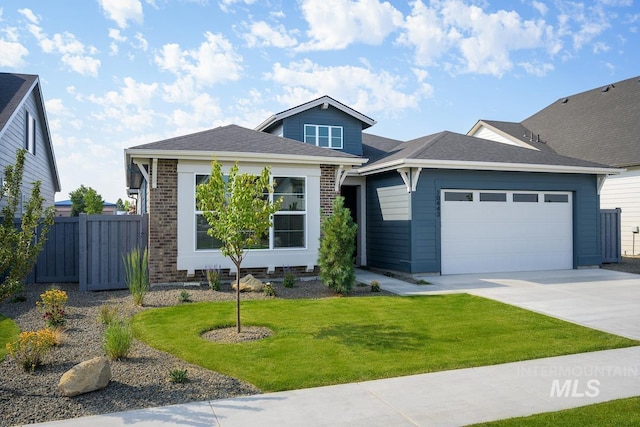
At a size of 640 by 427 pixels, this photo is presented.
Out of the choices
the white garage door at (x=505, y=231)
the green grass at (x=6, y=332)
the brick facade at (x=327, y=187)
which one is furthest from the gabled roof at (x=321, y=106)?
the green grass at (x=6, y=332)

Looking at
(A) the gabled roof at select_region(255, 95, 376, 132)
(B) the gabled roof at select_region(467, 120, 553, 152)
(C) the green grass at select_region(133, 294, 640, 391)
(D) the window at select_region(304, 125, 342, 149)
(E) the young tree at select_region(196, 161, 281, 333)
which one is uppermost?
(B) the gabled roof at select_region(467, 120, 553, 152)

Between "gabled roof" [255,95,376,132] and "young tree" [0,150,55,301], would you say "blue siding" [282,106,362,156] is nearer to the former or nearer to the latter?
"gabled roof" [255,95,376,132]

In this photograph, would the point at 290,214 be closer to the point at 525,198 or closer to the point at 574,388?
the point at 525,198

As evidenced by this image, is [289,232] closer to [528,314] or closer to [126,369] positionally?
[528,314]

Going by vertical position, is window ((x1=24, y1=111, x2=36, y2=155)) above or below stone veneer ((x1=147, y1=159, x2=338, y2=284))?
above

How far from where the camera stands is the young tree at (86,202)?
105ft

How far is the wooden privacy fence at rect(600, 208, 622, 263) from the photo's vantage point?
15703mm

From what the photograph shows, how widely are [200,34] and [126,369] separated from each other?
7.30 metres

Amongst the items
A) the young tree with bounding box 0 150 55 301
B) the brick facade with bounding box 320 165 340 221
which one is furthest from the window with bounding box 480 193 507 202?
the young tree with bounding box 0 150 55 301

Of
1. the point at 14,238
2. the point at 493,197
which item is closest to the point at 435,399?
the point at 14,238

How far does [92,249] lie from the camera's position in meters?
10.5

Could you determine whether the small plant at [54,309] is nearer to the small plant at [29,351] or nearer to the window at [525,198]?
the small plant at [29,351]

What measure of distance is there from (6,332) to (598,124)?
2387cm

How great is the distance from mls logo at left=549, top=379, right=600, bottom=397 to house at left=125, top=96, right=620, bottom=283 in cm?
728
